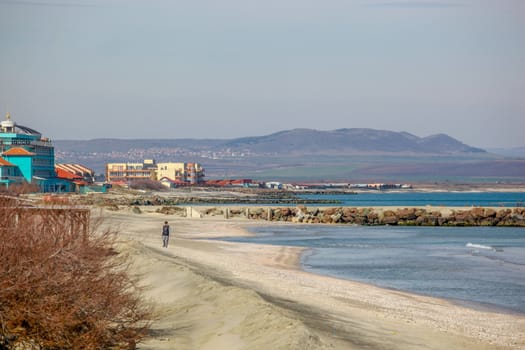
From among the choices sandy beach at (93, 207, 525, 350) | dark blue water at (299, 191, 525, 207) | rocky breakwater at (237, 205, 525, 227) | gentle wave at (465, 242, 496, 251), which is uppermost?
sandy beach at (93, 207, 525, 350)

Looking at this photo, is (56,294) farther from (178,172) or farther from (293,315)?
(178,172)

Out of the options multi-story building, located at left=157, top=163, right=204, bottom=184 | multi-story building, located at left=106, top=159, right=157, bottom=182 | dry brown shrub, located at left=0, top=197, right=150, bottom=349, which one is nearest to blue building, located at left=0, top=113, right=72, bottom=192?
dry brown shrub, located at left=0, top=197, right=150, bottom=349

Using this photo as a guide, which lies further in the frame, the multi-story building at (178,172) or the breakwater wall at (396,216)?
the multi-story building at (178,172)

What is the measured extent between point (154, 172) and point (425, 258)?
14173 centimetres

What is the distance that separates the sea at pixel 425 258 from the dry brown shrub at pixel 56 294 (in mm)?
12753

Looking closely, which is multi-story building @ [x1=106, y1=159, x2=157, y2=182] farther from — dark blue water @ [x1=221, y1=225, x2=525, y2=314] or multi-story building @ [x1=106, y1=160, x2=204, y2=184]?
dark blue water @ [x1=221, y1=225, x2=525, y2=314]

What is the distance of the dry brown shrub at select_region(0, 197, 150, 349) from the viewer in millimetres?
9789

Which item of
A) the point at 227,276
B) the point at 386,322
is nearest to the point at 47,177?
the point at 227,276

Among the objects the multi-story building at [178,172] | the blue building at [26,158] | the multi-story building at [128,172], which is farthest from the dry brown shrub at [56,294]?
the multi-story building at [178,172]

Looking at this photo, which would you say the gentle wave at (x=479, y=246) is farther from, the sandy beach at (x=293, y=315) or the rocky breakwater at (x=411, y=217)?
the rocky breakwater at (x=411, y=217)

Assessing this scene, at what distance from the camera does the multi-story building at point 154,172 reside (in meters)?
168

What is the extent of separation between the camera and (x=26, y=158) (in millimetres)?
78562

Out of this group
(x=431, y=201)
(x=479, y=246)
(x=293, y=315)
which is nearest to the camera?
(x=293, y=315)

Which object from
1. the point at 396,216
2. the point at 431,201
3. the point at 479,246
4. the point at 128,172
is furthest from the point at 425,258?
the point at 128,172
